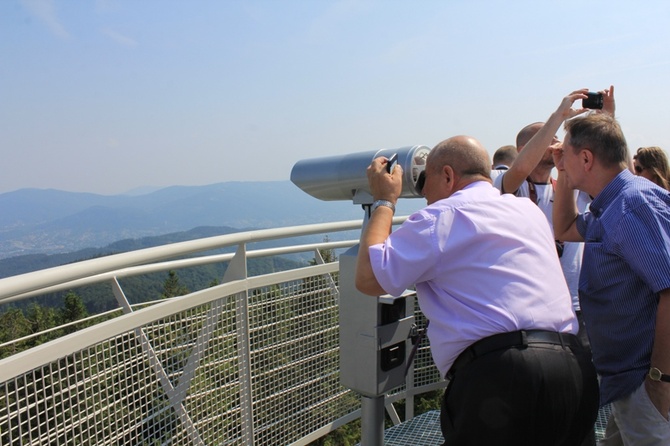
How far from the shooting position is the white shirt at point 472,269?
5.13 ft

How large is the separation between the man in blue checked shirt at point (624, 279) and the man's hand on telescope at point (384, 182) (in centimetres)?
72

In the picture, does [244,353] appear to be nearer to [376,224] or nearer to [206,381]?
[206,381]

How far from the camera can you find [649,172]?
308 centimetres

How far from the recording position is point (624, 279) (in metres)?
1.86

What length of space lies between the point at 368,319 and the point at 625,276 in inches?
40.4

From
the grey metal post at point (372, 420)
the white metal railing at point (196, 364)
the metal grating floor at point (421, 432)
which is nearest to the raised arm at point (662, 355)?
the grey metal post at point (372, 420)

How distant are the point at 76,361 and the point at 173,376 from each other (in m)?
0.60

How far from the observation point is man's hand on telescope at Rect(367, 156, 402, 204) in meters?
1.84

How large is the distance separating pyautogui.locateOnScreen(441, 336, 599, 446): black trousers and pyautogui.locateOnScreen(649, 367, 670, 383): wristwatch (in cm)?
34

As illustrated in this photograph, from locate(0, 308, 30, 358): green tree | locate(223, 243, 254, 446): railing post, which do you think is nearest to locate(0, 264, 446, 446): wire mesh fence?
locate(223, 243, 254, 446): railing post

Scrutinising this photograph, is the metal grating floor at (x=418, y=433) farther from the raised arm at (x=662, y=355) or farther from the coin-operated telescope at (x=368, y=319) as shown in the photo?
the raised arm at (x=662, y=355)

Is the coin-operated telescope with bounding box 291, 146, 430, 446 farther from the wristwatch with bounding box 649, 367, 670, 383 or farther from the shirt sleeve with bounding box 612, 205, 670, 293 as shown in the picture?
the wristwatch with bounding box 649, 367, 670, 383

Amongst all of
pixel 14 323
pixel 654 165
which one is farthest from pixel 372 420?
pixel 14 323

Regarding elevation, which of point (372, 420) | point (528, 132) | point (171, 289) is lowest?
point (372, 420)
